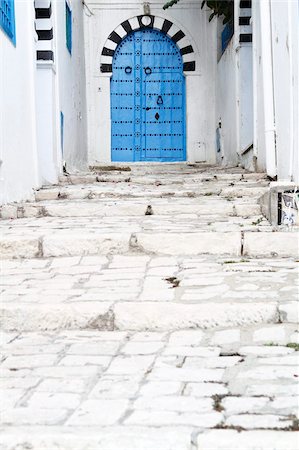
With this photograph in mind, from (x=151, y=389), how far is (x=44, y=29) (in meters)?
6.97

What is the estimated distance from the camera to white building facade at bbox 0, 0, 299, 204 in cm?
657

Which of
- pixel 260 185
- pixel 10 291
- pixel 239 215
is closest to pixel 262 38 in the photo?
pixel 260 185

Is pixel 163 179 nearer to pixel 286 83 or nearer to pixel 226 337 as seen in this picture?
pixel 286 83

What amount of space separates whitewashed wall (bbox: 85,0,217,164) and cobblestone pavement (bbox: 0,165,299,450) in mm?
7639

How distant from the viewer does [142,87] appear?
43.2 ft

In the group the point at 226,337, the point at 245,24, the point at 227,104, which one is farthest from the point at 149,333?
the point at 227,104

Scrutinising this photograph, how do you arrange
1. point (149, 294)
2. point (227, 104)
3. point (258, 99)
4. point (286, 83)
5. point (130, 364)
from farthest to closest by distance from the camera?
point (227, 104)
point (258, 99)
point (286, 83)
point (149, 294)
point (130, 364)

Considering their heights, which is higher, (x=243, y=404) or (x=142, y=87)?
(x=142, y=87)

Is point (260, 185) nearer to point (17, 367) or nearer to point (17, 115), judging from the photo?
point (17, 115)

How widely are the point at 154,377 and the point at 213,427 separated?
514 mm

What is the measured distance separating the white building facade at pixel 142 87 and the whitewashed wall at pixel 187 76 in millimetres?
19

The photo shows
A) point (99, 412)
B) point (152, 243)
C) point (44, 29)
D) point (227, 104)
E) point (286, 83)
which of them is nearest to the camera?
point (99, 412)

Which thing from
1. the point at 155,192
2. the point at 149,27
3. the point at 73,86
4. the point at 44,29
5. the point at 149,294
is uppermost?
the point at 149,27

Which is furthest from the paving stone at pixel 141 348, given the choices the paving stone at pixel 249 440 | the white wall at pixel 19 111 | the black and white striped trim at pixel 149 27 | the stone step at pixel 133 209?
the black and white striped trim at pixel 149 27
